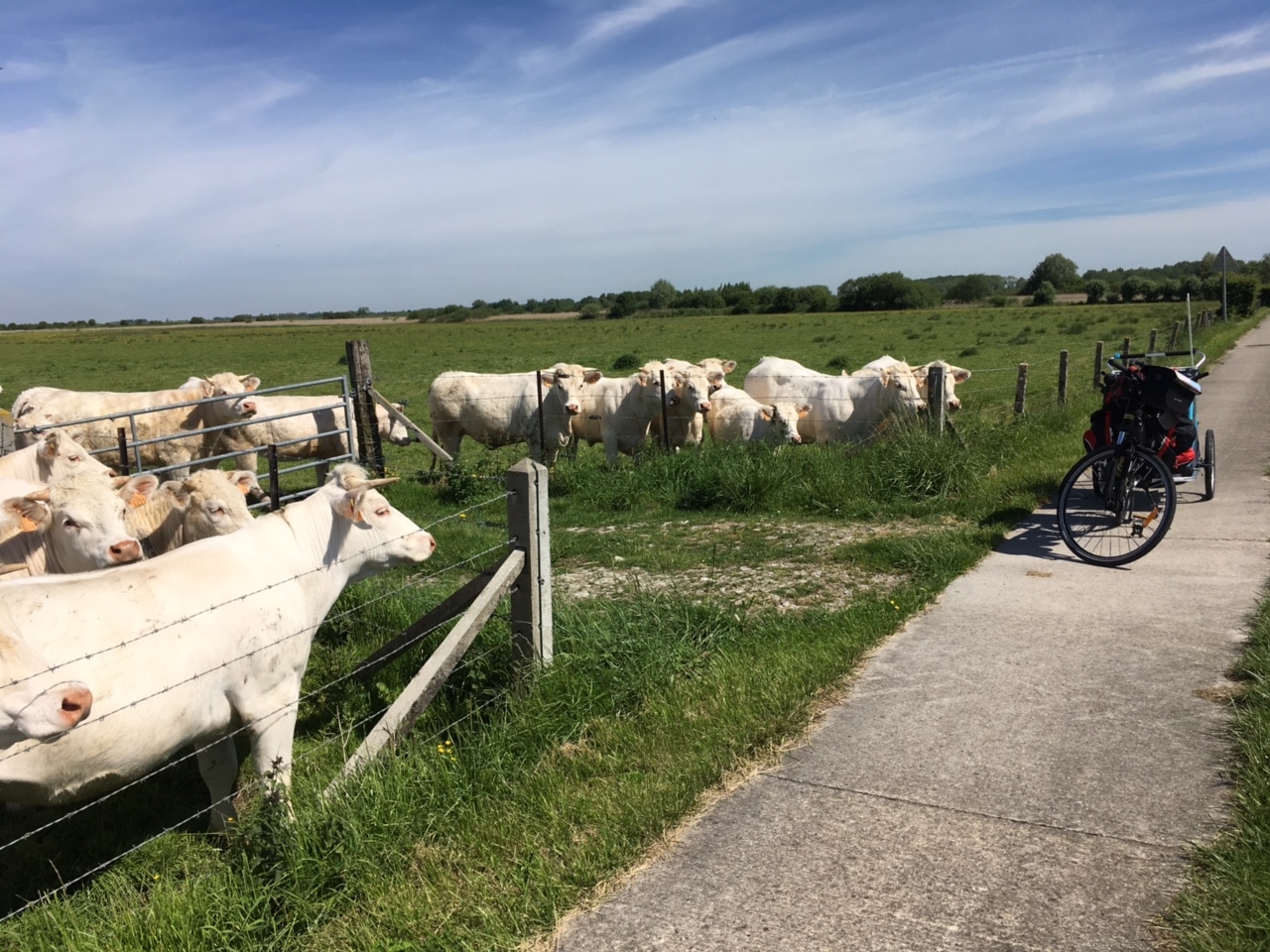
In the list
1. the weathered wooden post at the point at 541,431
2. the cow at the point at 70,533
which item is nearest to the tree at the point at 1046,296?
the weathered wooden post at the point at 541,431

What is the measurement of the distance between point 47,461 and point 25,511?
2592 mm

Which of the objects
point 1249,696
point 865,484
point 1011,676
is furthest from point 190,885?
point 865,484

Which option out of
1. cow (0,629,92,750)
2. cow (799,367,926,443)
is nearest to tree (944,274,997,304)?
cow (799,367,926,443)

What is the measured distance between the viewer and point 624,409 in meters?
14.3

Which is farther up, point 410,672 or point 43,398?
point 43,398

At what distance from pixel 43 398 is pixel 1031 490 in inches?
494

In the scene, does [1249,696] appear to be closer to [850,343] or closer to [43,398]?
[43,398]

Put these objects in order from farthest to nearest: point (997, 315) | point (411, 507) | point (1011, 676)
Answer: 1. point (997, 315)
2. point (411, 507)
3. point (1011, 676)

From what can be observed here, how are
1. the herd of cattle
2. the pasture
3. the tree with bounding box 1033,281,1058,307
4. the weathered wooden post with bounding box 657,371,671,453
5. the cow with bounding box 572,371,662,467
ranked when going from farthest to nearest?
the tree with bounding box 1033,281,1058,307
the cow with bounding box 572,371,662,467
the weathered wooden post with bounding box 657,371,671,453
the herd of cattle
the pasture

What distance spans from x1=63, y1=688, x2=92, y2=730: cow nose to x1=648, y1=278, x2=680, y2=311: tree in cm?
11109

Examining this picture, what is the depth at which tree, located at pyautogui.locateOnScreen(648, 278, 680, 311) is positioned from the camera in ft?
382

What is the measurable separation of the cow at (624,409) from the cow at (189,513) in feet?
25.0

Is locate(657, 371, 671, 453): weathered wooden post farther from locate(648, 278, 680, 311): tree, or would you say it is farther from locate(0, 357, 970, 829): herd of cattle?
locate(648, 278, 680, 311): tree

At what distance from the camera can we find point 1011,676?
491 cm
